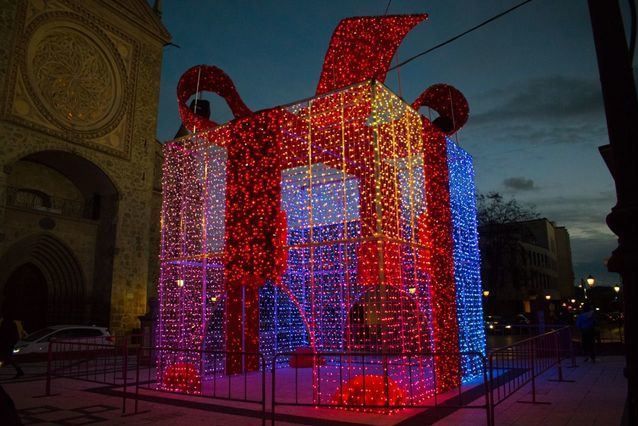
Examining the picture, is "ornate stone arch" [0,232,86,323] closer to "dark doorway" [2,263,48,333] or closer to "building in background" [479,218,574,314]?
Answer: "dark doorway" [2,263,48,333]

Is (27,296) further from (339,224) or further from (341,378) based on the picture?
(341,378)

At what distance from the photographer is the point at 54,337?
15.9m

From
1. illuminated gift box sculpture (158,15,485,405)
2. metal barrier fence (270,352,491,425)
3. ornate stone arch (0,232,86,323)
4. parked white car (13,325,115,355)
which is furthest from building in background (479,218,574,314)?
ornate stone arch (0,232,86,323)

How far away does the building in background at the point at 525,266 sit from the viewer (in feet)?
97.9

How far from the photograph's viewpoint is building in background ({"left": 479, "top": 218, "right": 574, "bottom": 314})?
29844mm

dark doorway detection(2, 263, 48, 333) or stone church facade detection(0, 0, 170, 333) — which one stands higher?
stone church facade detection(0, 0, 170, 333)

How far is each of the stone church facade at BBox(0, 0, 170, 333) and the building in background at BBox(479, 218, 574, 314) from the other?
1666cm

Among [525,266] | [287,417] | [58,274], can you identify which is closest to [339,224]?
[287,417]

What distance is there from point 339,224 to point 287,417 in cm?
314

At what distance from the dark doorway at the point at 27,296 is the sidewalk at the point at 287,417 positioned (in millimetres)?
9844

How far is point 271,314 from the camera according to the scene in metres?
12.7

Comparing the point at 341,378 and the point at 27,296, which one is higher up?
the point at 27,296

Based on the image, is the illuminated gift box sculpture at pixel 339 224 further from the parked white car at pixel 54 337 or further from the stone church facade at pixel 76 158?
the stone church facade at pixel 76 158

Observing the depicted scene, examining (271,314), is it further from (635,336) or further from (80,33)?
(80,33)
